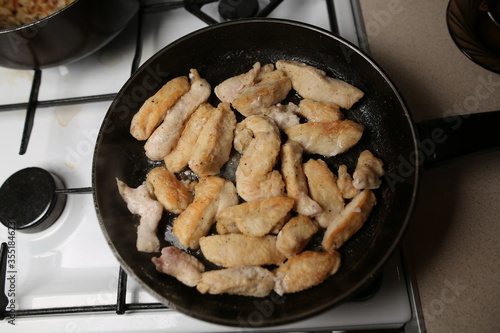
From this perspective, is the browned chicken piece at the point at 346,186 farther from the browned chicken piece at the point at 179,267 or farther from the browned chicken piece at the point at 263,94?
the browned chicken piece at the point at 179,267

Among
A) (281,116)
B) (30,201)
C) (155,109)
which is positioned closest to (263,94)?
(281,116)

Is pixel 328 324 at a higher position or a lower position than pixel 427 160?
lower

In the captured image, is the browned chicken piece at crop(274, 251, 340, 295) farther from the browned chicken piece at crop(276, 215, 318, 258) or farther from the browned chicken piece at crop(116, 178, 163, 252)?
the browned chicken piece at crop(116, 178, 163, 252)

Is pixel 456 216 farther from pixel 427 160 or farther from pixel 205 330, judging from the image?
pixel 205 330

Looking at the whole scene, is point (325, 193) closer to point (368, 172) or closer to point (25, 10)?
point (368, 172)

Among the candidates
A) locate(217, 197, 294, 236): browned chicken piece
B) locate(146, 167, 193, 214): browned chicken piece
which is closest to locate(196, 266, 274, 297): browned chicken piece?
locate(217, 197, 294, 236): browned chicken piece

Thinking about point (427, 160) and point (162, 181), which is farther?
point (162, 181)

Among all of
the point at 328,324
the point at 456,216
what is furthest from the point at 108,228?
the point at 456,216
